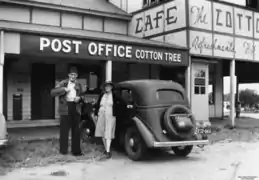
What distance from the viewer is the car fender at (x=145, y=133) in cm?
703

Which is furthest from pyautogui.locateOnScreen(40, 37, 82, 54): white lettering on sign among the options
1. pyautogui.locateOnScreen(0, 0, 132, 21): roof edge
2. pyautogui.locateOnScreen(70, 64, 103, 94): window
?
pyautogui.locateOnScreen(70, 64, 103, 94): window

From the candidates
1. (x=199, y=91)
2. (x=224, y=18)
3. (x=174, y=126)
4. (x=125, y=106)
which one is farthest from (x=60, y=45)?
(x=224, y=18)

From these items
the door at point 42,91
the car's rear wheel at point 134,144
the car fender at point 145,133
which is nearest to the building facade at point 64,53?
the door at point 42,91

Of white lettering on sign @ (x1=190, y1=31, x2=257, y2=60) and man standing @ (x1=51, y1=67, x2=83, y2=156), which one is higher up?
white lettering on sign @ (x1=190, y1=31, x2=257, y2=60)

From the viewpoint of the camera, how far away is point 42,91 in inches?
554

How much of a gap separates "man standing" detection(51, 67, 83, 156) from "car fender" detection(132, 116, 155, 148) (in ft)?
4.71

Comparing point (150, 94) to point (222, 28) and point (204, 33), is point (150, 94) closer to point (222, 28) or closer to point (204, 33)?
point (204, 33)

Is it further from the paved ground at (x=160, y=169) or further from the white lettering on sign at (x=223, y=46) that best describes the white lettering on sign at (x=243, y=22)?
the paved ground at (x=160, y=169)

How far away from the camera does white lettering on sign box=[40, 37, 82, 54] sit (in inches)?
361

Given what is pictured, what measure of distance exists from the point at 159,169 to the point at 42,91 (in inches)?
343

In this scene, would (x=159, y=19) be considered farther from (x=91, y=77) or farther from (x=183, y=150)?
(x=183, y=150)

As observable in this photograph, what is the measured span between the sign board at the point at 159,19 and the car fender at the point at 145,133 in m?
6.54

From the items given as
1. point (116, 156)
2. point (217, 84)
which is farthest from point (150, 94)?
point (217, 84)

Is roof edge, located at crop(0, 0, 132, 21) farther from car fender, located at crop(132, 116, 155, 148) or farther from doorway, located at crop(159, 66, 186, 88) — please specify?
car fender, located at crop(132, 116, 155, 148)
